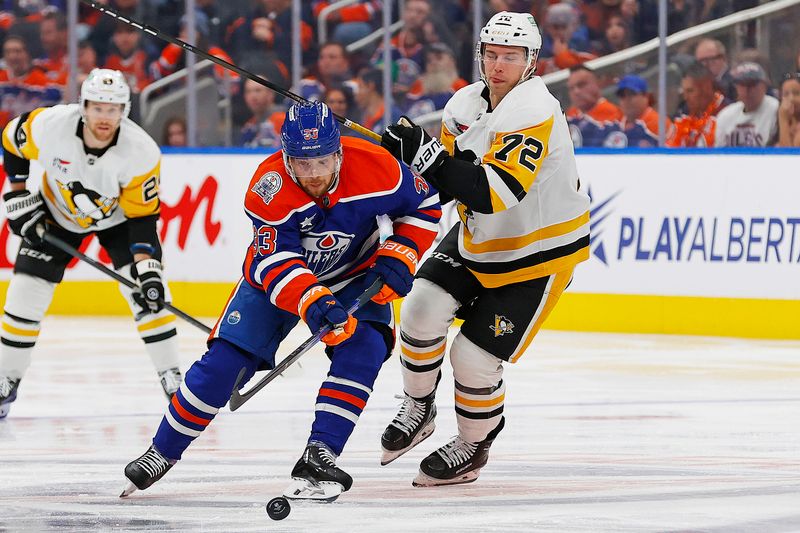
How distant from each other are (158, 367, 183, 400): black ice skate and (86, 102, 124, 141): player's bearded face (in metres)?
0.89

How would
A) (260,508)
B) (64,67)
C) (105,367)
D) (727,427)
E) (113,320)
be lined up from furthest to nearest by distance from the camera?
(64,67)
(113,320)
(105,367)
(727,427)
(260,508)

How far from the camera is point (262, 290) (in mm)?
3734

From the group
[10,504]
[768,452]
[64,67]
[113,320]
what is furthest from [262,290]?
[64,67]

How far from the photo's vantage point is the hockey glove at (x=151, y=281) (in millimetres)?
5254

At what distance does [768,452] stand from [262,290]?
1.70 metres

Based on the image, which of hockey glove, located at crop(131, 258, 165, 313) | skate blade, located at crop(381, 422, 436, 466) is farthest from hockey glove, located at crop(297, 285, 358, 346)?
hockey glove, located at crop(131, 258, 165, 313)

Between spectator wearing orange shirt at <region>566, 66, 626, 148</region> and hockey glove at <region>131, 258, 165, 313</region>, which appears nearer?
hockey glove at <region>131, 258, 165, 313</region>

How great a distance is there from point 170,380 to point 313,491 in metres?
2.07

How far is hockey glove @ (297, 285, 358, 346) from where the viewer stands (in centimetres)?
352

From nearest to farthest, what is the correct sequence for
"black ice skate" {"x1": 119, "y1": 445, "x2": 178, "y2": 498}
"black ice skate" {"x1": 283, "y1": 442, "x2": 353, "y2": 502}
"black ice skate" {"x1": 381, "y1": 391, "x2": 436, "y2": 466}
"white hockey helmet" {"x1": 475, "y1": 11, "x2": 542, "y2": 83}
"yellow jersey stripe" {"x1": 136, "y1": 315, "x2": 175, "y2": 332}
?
1. "black ice skate" {"x1": 283, "y1": 442, "x2": 353, "y2": 502}
2. "black ice skate" {"x1": 119, "y1": 445, "x2": 178, "y2": 498}
3. "white hockey helmet" {"x1": 475, "y1": 11, "x2": 542, "y2": 83}
4. "black ice skate" {"x1": 381, "y1": 391, "x2": 436, "y2": 466}
5. "yellow jersey stripe" {"x1": 136, "y1": 315, "x2": 175, "y2": 332}

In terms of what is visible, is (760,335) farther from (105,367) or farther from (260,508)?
(260,508)

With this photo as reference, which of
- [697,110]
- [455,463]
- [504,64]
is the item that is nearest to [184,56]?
[697,110]

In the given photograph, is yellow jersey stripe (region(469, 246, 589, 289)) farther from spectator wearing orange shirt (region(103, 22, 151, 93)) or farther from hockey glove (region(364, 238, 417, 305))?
spectator wearing orange shirt (region(103, 22, 151, 93))

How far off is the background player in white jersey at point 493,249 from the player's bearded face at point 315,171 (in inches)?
7.5
